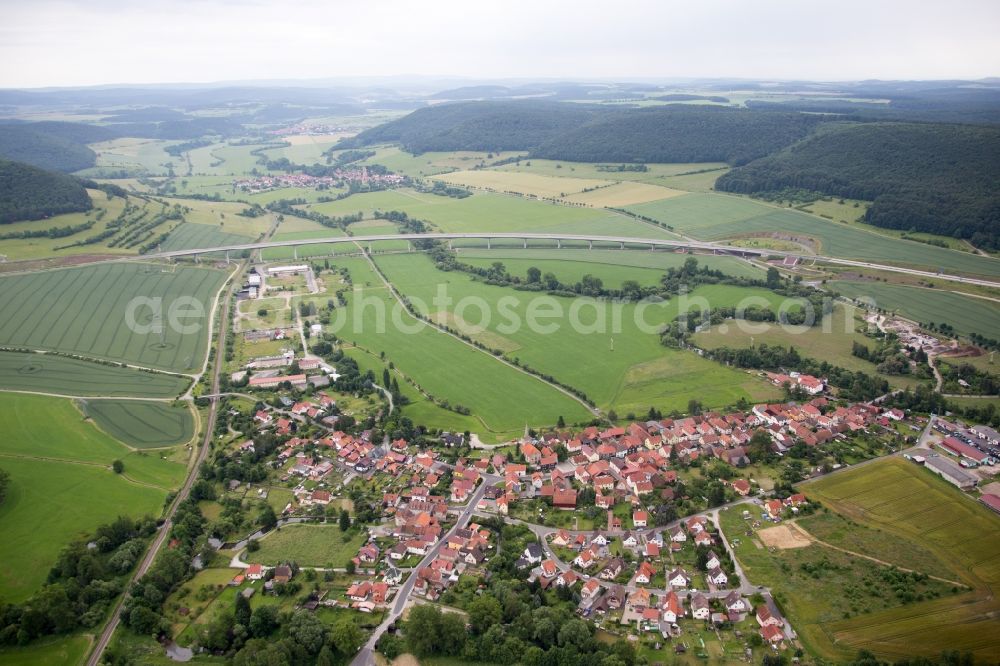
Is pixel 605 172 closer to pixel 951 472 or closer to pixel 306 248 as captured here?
pixel 306 248

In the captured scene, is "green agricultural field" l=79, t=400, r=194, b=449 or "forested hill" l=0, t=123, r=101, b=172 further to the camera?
"forested hill" l=0, t=123, r=101, b=172

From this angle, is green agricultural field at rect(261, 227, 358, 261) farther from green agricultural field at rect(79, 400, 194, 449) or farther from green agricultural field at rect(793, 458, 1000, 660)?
green agricultural field at rect(793, 458, 1000, 660)

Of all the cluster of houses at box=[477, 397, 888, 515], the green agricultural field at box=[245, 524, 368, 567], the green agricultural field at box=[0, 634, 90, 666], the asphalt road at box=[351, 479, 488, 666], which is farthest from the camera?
the cluster of houses at box=[477, 397, 888, 515]

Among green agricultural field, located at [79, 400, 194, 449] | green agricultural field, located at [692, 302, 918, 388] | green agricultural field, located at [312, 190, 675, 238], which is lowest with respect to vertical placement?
green agricultural field, located at [79, 400, 194, 449]

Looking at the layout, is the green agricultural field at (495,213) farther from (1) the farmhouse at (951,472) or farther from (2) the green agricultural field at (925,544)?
(2) the green agricultural field at (925,544)

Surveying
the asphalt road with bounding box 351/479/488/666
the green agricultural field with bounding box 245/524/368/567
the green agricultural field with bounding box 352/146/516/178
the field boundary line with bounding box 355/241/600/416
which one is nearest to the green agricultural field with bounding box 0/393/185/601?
the green agricultural field with bounding box 245/524/368/567

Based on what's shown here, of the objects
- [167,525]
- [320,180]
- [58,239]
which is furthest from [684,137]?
[167,525]

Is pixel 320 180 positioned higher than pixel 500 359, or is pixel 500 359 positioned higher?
pixel 320 180
